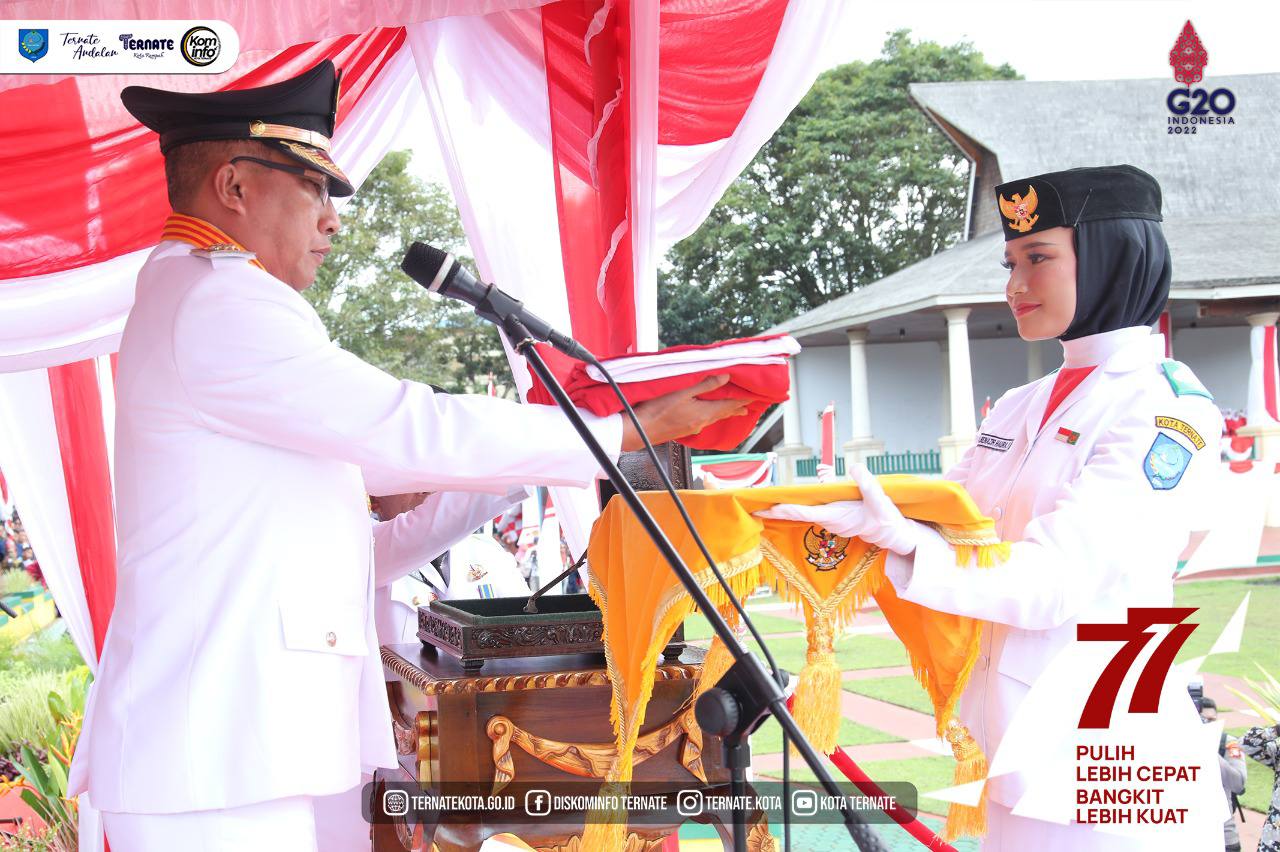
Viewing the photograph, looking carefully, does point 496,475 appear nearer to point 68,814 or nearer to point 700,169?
point 700,169

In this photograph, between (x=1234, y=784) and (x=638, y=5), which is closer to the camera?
(x=638, y=5)

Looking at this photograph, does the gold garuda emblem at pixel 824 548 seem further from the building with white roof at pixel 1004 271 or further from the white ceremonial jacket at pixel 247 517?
the building with white roof at pixel 1004 271

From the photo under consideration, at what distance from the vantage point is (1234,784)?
3.68 metres

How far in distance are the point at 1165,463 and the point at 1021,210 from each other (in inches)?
23.9

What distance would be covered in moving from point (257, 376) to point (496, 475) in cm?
42

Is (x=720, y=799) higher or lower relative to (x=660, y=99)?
lower

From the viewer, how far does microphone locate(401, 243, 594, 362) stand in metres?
1.73

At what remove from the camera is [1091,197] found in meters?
2.29

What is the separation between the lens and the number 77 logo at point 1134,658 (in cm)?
217

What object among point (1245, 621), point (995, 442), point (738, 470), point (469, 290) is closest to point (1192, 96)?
point (738, 470)

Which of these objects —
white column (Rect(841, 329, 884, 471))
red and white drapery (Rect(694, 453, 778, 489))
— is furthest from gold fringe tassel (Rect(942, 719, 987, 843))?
white column (Rect(841, 329, 884, 471))

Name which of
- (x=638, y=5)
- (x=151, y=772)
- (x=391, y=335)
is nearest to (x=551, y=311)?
(x=638, y=5)

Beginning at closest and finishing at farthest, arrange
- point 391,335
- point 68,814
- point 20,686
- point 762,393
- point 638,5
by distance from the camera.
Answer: point 762,393
point 638,5
point 68,814
point 20,686
point 391,335

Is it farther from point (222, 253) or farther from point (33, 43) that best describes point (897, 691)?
point (222, 253)
